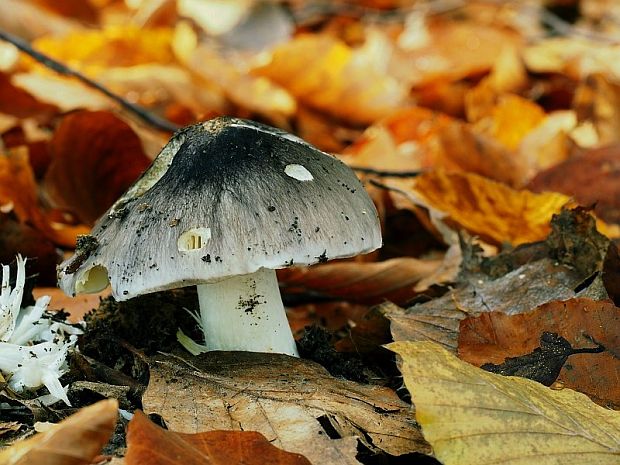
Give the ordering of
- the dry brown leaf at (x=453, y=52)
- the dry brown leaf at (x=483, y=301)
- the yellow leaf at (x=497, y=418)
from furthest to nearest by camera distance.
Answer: the dry brown leaf at (x=453, y=52), the dry brown leaf at (x=483, y=301), the yellow leaf at (x=497, y=418)

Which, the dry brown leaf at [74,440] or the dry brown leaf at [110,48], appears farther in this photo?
the dry brown leaf at [110,48]

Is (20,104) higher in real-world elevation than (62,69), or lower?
lower

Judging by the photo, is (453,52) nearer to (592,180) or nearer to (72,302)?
(592,180)

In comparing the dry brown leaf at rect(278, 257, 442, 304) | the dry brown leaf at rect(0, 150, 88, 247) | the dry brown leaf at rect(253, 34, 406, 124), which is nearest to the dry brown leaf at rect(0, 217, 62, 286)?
the dry brown leaf at rect(0, 150, 88, 247)

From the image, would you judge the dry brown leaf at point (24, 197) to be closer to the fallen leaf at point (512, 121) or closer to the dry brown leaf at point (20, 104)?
the dry brown leaf at point (20, 104)

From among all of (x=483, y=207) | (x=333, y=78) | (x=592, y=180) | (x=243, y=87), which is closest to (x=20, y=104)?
(x=243, y=87)

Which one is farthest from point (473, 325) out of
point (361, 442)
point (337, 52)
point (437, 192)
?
point (337, 52)

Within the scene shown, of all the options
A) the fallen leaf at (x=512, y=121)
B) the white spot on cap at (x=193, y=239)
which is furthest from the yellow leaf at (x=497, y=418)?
the fallen leaf at (x=512, y=121)
